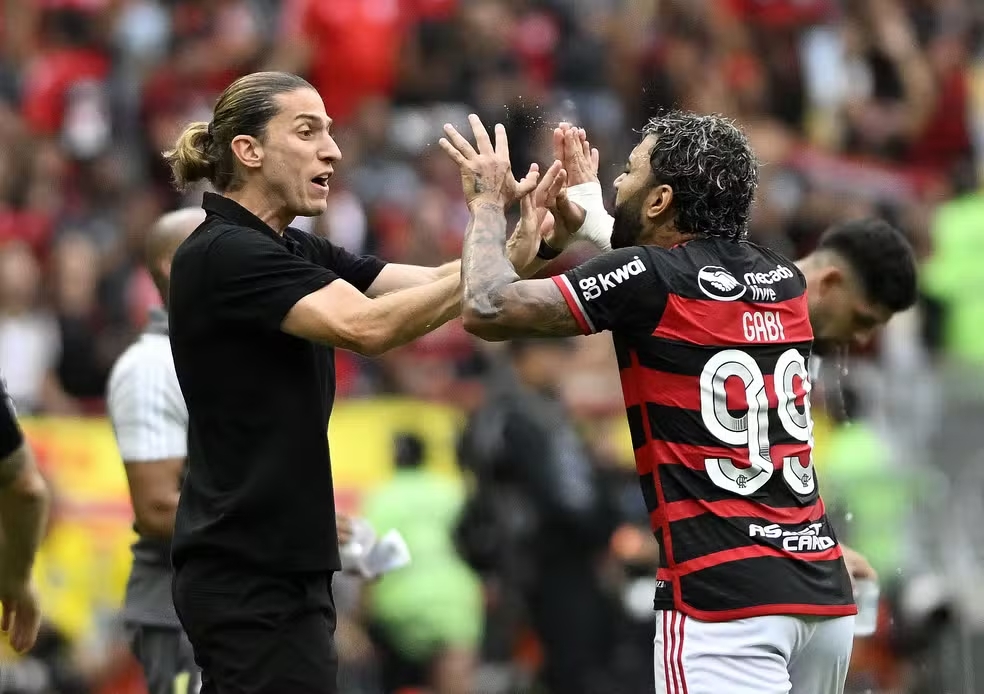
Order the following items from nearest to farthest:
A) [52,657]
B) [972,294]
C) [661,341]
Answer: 1. [661,341]
2. [52,657]
3. [972,294]

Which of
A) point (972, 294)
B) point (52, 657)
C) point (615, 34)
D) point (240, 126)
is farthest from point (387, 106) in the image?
point (240, 126)

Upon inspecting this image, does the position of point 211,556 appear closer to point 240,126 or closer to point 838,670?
point 240,126

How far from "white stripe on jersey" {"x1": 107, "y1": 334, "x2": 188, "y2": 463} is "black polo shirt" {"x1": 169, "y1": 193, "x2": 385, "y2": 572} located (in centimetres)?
137

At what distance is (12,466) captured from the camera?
545 centimetres

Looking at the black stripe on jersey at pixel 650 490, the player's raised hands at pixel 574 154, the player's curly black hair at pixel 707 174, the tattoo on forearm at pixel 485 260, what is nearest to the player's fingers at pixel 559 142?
the player's raised hands at pixel 574 154

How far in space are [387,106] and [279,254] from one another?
369 inches

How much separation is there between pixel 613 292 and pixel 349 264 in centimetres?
126

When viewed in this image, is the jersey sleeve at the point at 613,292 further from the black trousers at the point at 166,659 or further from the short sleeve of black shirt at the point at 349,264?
the black trousers at the point at 166,659

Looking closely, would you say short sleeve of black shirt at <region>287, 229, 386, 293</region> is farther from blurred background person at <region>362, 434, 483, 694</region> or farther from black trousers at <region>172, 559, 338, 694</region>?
blurred background person at <region>362, 434, 483, 694</region>

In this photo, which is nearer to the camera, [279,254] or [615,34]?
[279,254]

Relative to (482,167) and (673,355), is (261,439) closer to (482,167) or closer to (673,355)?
(482,167)

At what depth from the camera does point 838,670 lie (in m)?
5.13

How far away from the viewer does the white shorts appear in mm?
4652

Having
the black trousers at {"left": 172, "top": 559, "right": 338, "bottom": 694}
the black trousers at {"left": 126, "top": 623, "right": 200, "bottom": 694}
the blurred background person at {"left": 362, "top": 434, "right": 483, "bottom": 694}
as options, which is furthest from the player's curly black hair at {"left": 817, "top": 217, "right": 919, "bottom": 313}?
the blurred background person at {"left": 362, "top": 434, "right": 483, "bottom": 694}
